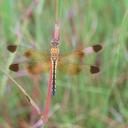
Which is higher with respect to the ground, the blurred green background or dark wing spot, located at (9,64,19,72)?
dark wing spot, located at (9,64,19,72)

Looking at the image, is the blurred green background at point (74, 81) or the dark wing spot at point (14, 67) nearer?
the dark wing spot at point (14, 67)

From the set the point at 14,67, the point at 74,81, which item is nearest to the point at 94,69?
the point at 14,67

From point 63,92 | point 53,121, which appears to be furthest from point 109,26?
point 53,121

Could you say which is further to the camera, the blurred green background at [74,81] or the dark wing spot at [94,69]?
the blurred green background at [74,81]

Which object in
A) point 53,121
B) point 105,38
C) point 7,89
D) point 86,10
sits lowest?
point 53,121

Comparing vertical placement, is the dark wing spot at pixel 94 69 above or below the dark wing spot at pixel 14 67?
below

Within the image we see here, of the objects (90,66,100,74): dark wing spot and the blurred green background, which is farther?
the blurred green background

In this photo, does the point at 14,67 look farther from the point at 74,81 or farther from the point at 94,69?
the point at 74,81

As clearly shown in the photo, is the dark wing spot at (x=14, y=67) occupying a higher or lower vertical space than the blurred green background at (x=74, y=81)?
higher

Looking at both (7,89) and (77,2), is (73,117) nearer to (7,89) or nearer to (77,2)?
(7,89)
